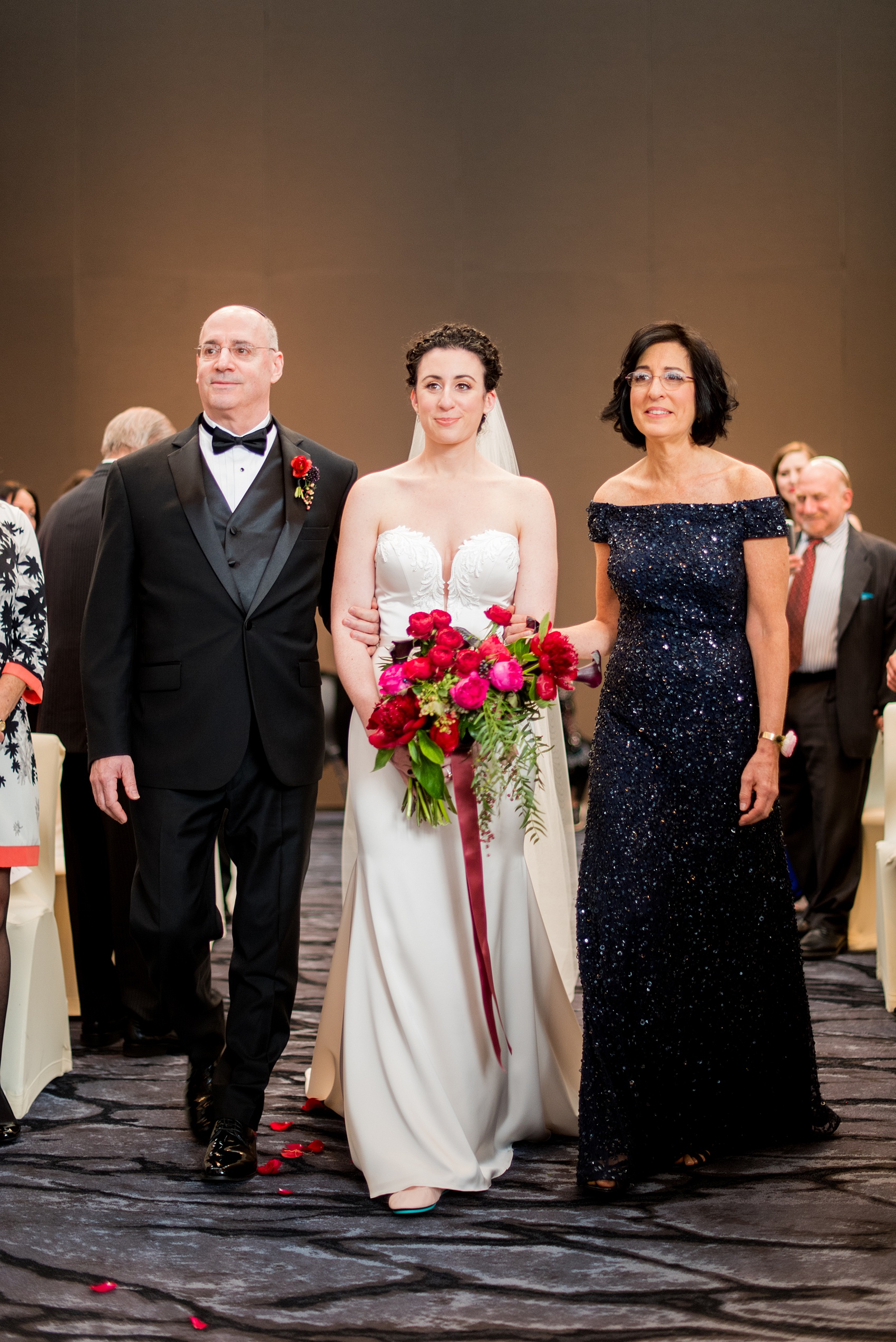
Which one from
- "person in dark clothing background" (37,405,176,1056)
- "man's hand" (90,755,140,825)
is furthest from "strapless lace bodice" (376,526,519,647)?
"person in dark clothing background" (37,405,176,1056)

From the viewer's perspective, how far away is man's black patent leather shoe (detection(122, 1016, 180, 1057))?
165 inches

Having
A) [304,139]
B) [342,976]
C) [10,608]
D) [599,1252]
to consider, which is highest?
[304,139]

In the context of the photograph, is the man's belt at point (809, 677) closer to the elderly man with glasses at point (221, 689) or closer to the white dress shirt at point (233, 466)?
the elderly man with glasses at point (221, 689)

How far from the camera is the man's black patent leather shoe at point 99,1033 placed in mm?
4305

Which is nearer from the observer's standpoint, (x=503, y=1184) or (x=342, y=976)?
(x=503, y=1184)

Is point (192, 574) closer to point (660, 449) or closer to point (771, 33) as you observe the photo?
point (660, 449)

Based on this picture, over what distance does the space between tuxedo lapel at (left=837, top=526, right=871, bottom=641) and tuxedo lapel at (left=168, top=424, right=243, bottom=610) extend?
3.28m

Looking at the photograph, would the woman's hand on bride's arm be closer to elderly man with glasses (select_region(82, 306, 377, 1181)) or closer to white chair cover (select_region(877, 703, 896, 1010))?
elderly man with glasses (select_region(82, 306, 377, 1181))

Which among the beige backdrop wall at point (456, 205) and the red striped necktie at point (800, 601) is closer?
the red striped necktie at point (800, 601)

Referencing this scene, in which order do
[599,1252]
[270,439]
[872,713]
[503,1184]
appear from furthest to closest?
[872,713] < [270,439] < [503,1184] < [599,1252]

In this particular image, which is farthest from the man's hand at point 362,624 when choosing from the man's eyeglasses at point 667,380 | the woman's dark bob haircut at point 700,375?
the man's eyeglasses at point 667,380

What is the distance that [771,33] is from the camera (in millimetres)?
8758

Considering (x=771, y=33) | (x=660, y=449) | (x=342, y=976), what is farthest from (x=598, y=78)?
(x=342, y=976)

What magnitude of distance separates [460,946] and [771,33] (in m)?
7.79
